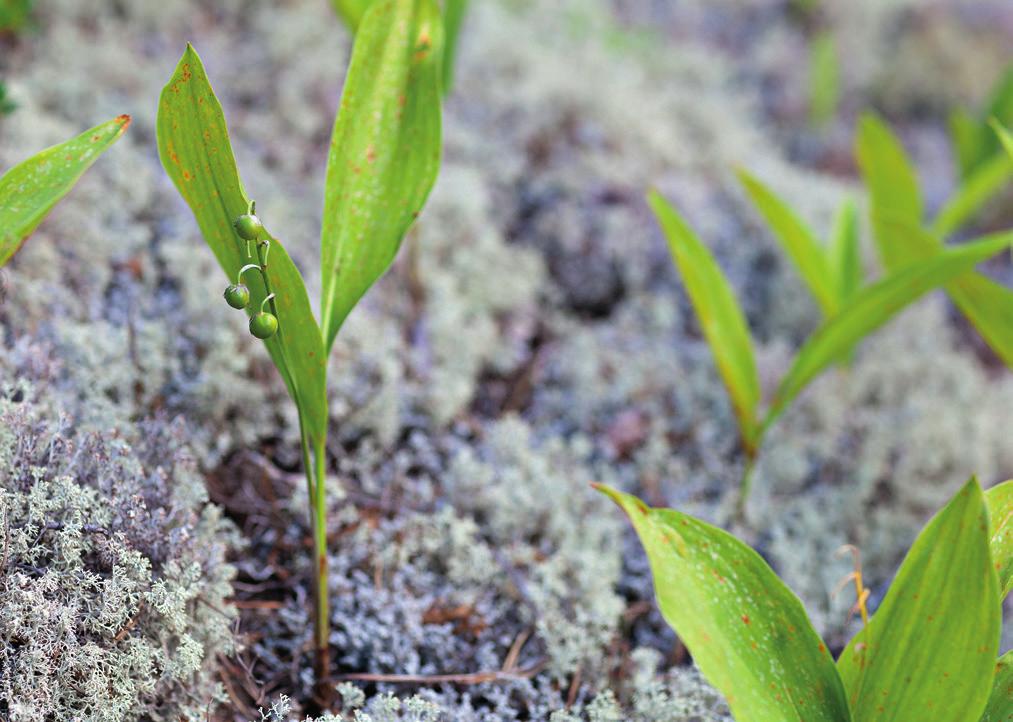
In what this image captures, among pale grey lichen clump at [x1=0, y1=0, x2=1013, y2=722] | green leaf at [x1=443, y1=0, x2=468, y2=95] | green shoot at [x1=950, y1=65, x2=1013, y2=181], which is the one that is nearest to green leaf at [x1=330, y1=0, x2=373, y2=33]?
green leaf at [x1=443, y1=0, x2=468, y2=95]

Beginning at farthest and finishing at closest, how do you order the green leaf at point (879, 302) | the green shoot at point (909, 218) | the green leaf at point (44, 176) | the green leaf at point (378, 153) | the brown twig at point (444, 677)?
1. the green shoot at point (909, 218)
2. the green leaf at point (879, 302)
3. the brown twig at point (444, 677)
4. the green leaf at point (378, 153)
5. the green leaf at point (44, 176)

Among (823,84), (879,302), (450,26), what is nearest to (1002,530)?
(879,302)

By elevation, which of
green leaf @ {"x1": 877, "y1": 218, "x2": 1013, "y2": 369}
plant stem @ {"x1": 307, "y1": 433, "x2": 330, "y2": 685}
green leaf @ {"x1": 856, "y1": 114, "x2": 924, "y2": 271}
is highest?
green leaf @ {"x1": 856, "y1": 114, "x2": 924, "y2": 271}

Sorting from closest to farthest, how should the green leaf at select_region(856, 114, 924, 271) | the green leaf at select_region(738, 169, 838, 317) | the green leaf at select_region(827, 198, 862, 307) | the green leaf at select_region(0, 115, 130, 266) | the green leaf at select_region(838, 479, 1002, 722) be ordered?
the green leaf at select_region(838, 479, 1002, 722), the green leaf at select_region(0, 115, 130, 266), the green leaf at select_region(738, 169, 838, 317), the green leaf at select_region(827, 198, 862, 307), the green leaf at select_region(856, 114, 924, 271)

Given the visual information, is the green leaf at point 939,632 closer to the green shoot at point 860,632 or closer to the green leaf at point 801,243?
the green shoot at point 860,632

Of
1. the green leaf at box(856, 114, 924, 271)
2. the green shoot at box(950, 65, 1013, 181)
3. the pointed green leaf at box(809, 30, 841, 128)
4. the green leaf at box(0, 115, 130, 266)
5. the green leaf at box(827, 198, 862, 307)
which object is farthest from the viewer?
the pointed green leaf at box(809, 30, 841, 128)

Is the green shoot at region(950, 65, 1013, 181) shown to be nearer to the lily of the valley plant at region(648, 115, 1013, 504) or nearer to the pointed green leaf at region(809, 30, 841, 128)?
the pointed green leaf at region(809, 30, 841, 128)

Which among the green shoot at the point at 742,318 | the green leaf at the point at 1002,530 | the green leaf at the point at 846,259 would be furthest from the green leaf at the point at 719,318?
the green leaf at the point at 1002,530

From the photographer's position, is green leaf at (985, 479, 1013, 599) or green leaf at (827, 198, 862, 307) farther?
green leaf at (827, 198, 862, 307)
